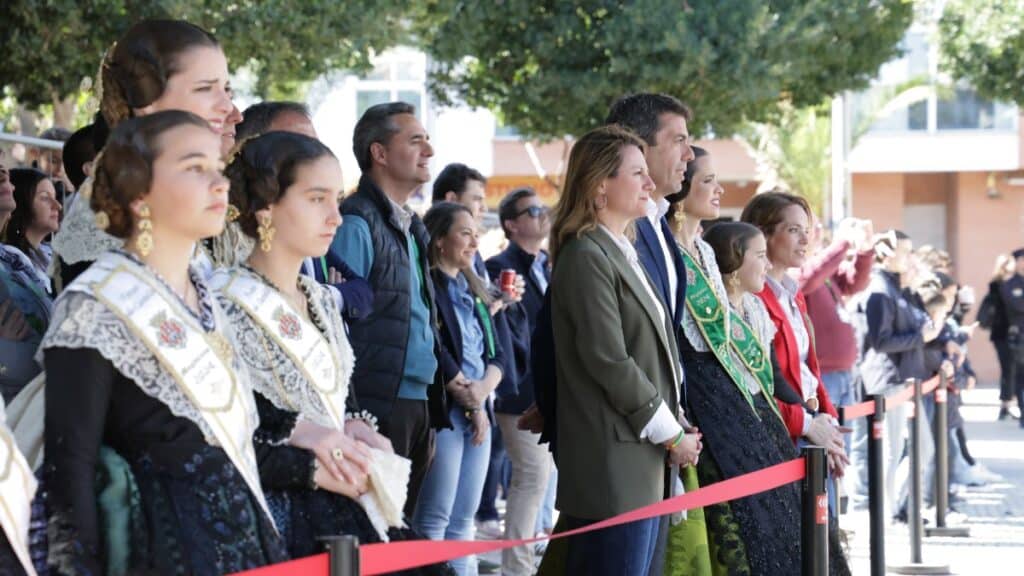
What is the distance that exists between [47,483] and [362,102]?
30809mm

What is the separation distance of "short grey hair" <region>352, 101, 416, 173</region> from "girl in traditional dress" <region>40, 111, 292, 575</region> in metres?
2.68

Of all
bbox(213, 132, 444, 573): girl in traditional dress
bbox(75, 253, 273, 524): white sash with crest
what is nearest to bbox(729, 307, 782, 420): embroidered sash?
bbox(213, 132, 444, 573): girl in traditional dress

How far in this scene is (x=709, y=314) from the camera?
21.5ft

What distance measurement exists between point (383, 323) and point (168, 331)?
2.48 m

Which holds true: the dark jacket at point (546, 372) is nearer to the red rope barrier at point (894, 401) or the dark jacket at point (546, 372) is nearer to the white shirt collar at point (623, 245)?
the white shirt collar at point (623, 245)

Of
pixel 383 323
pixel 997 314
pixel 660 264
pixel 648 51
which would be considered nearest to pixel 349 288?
pixel 383 323

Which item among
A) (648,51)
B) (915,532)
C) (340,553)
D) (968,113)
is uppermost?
(968,113)

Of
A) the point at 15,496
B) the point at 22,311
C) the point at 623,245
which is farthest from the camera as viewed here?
the point at 623,245

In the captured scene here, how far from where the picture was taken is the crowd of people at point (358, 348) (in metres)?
3.69

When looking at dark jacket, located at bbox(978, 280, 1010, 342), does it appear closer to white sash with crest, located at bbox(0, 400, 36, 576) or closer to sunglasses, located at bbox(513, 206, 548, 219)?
sunglasses, located at bbox(513, 206, 548, 219)

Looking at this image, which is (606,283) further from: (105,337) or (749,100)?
(749,100)

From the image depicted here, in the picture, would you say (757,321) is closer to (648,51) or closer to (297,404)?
(297,404)

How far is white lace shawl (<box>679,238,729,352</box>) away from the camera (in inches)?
258

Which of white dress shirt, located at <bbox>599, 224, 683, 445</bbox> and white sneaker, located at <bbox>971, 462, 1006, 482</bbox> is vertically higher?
white dress shirt, located at <bbox>599, 224, 683, 445</bbox>
